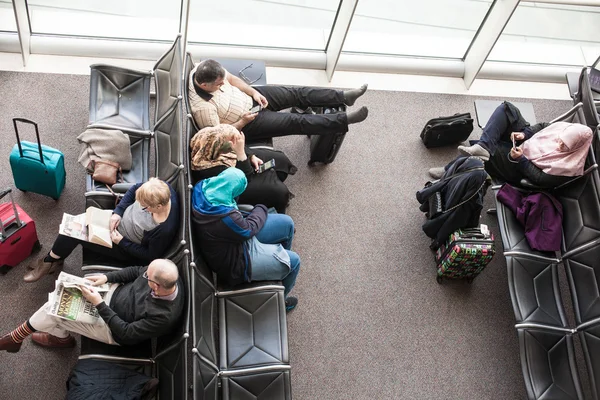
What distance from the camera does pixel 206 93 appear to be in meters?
4.50

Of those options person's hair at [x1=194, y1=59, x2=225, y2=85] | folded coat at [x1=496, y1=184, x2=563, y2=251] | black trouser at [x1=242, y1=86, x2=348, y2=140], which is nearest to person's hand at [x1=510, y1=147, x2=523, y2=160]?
folded coat at [x1=496, y1=184, x2=563, y2=251]

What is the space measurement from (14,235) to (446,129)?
382 centimetres

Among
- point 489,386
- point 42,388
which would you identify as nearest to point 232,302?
point 42,388

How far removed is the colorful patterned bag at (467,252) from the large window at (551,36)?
8.45 feet

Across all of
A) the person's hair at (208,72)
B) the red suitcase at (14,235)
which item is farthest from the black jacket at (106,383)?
the person's hair at (208,72)

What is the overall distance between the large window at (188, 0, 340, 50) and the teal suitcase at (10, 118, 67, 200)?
1.98 meters

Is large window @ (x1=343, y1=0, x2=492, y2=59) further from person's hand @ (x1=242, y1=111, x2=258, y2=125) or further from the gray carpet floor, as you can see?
person's hand @ (x1=242, y1=111, x2=258, y2=125)

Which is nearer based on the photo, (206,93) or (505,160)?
(206,93)

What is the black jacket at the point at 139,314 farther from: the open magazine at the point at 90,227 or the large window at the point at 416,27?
the large window at the point at 416,27

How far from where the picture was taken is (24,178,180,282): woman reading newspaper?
148 inches

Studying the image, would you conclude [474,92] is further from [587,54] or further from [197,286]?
[197,286]

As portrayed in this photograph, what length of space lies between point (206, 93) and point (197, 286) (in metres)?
1.55

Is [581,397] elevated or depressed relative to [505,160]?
depressed

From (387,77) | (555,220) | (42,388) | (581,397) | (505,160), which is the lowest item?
(42,388)
